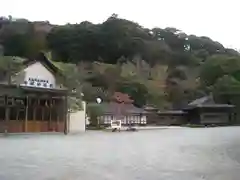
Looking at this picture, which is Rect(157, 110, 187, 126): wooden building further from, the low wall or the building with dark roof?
the low wall

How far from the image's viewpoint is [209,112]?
53.0 m

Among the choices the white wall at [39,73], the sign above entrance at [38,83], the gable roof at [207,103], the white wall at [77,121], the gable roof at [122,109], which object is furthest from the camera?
the gable roof at [207,103]

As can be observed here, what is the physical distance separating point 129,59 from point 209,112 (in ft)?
50.3

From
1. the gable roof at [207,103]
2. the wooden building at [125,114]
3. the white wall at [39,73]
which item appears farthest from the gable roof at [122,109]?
the white wall at [39,73]

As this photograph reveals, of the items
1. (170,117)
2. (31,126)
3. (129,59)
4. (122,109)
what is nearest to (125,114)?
(122,109)

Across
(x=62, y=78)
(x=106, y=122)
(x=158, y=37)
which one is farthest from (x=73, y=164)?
(x=158, y=37)

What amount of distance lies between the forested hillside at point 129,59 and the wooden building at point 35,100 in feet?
63.0

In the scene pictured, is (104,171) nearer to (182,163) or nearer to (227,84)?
(182,163)

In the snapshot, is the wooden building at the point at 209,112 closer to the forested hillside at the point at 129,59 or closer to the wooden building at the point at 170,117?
the wooden building at the point at 170,117

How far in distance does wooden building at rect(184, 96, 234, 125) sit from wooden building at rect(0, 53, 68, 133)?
2625 cm

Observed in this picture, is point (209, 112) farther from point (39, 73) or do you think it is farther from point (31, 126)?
point (31, 126)

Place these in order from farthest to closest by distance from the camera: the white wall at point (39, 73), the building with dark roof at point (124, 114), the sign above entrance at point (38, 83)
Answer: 1. the building with dark roof at point (124, 114)
2. the white wall at point (39, 73)
3. the sign above entrance at point (38, 83)

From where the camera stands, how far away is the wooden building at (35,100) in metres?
25.6

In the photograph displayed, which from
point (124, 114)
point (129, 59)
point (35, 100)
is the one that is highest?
point (129, 59)
